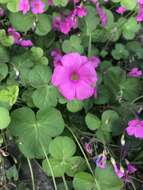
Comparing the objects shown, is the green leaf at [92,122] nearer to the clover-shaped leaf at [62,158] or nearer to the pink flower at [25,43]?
the clover-shaped leaf at [62,158]

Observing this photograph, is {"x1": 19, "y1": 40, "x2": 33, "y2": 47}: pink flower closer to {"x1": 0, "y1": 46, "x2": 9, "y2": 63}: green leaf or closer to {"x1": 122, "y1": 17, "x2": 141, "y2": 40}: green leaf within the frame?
{"x1": 0, "y1": 46, "x2": 9, "y2": 63}: green leaf

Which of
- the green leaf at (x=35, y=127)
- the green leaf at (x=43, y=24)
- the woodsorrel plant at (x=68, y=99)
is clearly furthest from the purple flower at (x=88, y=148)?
the green leaf at (x=43, y=24)

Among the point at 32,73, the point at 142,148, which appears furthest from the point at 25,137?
the point at 142,148

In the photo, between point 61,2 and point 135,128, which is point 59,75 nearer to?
point 135,128

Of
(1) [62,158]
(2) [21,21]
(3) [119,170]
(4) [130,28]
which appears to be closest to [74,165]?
(1) [62,158]

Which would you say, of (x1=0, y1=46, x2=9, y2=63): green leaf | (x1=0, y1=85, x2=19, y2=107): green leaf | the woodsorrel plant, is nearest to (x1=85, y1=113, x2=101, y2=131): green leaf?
the woodsorrel plant
